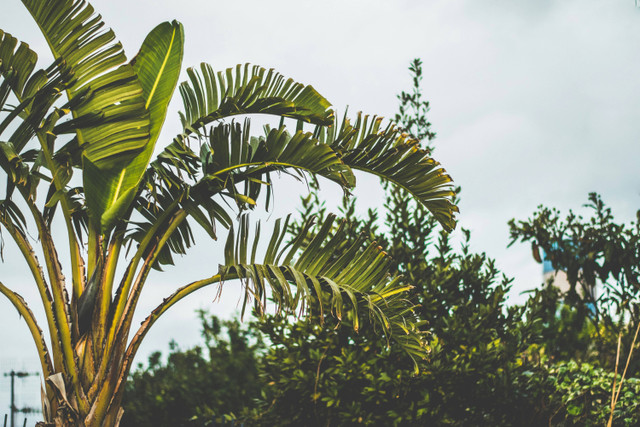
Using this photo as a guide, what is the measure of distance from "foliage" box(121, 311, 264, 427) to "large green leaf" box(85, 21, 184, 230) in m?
7.78

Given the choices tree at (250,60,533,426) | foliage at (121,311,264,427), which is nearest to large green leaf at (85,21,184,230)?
tree at (250,60,533,426)

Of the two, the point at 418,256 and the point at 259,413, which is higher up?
the point at 418,256

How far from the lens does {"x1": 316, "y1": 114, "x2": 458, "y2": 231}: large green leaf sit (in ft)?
18.0

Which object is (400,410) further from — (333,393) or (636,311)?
(636,311)

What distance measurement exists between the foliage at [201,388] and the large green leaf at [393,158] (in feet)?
25.5

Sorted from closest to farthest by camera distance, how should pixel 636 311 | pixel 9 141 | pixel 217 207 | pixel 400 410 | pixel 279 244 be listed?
pixel 9 141 < pixel 279 244 < pixel 217 207 < pixel 400 410 < pixel 636 311

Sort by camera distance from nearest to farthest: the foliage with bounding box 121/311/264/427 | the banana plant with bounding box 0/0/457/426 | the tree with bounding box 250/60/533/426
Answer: the banana plant with bounding box 0/0/457/426 < the tree with bounding box 250/60/533/426 < the foliage with bounding box 121/311/264/427

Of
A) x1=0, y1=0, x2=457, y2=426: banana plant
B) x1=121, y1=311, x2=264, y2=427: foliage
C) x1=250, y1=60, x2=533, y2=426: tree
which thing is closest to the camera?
x1=0, y1=0, x2=457, y2=426: banana plant

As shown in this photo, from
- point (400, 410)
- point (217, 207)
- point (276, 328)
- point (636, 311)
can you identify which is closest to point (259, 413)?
point (276, 328)

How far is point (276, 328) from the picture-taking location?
7.73 m

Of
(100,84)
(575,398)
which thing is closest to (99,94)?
(100,84)

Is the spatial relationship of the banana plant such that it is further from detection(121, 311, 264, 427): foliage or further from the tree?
detection(121, 311, 264, 427): foliage

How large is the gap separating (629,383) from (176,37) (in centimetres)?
656

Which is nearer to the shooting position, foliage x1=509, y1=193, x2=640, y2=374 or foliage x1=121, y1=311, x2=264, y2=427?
foliage x1=509, y1=193, x2=640, y2=374
